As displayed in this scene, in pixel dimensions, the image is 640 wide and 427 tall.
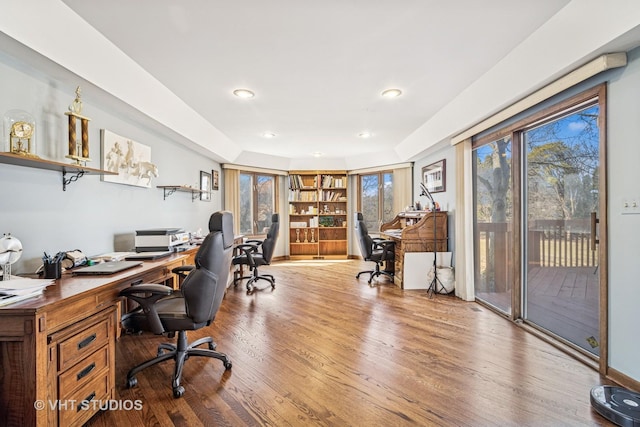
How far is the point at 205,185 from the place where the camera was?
5242 mm

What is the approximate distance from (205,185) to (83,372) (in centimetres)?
398

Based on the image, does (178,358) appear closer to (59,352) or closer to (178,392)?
(178,392)

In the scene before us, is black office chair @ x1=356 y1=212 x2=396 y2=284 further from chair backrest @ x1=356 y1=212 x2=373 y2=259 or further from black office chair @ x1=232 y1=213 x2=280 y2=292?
black office chair @ x1=232 y1=213 x2=280 y2=292

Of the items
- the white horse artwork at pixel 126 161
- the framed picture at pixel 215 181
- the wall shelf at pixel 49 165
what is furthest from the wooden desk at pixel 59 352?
the framed picture at pixel 215 181

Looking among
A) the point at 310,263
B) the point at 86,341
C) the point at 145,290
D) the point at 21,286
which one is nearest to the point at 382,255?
the point at 310,263

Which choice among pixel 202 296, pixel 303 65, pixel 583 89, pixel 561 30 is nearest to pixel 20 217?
pixel 202 296

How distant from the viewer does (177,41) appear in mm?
2258

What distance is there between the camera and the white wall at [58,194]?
1924 millimetres

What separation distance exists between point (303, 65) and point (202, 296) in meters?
2.08

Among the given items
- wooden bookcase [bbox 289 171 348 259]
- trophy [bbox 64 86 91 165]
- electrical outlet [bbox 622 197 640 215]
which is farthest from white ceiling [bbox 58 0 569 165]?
wooden bookcase [bbox 289 171 348 259]

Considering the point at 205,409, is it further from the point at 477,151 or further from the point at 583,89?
the point at 477,151

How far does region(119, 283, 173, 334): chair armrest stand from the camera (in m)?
1.85

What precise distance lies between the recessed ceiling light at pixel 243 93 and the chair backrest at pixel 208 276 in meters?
1.67

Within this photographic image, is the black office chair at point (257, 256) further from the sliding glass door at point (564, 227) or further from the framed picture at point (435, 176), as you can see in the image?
the sliding glass door at point (564, 227)
